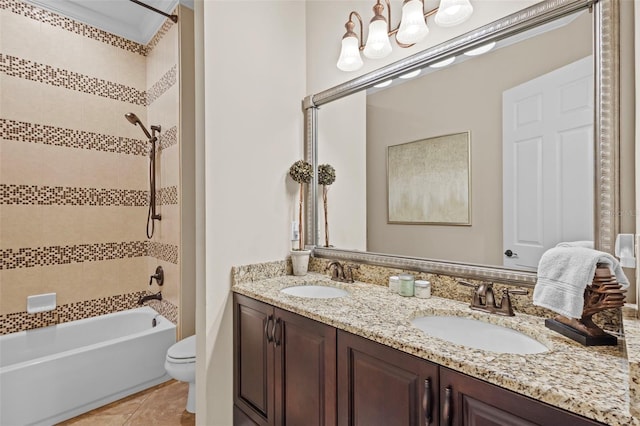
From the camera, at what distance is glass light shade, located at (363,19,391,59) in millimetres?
1607

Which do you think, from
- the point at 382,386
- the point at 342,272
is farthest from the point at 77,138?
the point at 382,386

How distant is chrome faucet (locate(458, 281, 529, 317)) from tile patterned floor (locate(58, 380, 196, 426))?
189 centimetres

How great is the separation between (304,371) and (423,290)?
63 cm

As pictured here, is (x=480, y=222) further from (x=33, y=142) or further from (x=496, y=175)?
(x=33, y=142)

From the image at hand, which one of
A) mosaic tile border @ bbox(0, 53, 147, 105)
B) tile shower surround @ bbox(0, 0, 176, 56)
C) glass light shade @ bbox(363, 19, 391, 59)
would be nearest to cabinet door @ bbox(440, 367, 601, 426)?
glass light shade @ bbox(363, 19, 391, 59)

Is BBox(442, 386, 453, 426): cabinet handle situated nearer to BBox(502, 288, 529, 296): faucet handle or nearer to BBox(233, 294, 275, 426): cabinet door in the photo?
BBox(502, 288, 529, 296): faucet handle

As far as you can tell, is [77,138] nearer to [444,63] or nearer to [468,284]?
[444,63]

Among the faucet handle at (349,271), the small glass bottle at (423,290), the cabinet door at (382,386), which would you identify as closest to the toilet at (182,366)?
the faucet handle at (349,271)

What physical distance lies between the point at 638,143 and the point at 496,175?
43 centimetres

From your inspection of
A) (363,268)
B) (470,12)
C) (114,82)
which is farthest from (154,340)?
(470,12)

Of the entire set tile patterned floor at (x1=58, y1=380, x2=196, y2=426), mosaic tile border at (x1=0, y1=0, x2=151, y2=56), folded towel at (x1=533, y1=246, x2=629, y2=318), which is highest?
mosaic tile border at (x1=0, y1=0, x2=151, y2=56)

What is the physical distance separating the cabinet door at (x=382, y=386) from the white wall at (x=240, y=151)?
85cm

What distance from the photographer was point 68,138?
2615 mm

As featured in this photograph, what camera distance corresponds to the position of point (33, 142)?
8.01 ft
